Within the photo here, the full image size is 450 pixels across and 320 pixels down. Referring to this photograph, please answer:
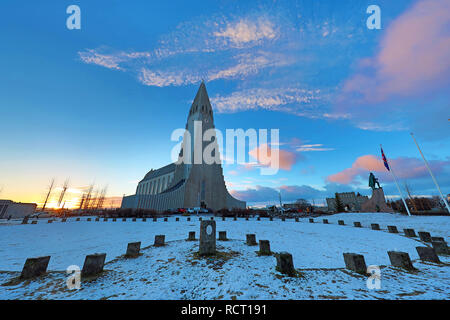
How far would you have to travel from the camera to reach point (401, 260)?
15.4ft

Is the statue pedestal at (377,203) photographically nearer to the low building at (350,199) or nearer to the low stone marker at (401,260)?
the low stone marker at (401,260)

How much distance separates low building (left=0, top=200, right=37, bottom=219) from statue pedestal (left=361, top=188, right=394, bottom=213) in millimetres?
72834

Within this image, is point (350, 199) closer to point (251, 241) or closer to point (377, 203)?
point (377, 203)

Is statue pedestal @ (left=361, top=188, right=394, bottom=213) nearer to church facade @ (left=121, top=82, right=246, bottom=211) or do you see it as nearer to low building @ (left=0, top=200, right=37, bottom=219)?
church facade @ (left=121, top=82, right=246, bottom=211)

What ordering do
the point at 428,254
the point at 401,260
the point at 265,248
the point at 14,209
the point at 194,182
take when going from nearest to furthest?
the point at 401,260 → the point at 428,254 → the point at 265,248 → the point at 14,209 → the point at 194,182

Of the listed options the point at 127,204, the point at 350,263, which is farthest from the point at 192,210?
the point at 127,204

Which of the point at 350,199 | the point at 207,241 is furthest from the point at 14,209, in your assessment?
the point at 350,199


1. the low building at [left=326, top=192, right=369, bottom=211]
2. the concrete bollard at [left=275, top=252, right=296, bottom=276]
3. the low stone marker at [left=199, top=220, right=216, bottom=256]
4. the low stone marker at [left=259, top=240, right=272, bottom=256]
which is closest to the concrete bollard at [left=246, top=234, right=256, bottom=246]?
the low stone marker at [left=259, top=240, right=272, bottom=256]

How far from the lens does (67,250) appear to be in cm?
752

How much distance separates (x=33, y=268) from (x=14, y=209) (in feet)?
183

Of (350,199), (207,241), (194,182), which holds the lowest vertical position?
(207,241)

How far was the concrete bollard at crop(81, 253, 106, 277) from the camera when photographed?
4.16 meters

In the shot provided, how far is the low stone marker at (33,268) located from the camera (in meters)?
4.16
